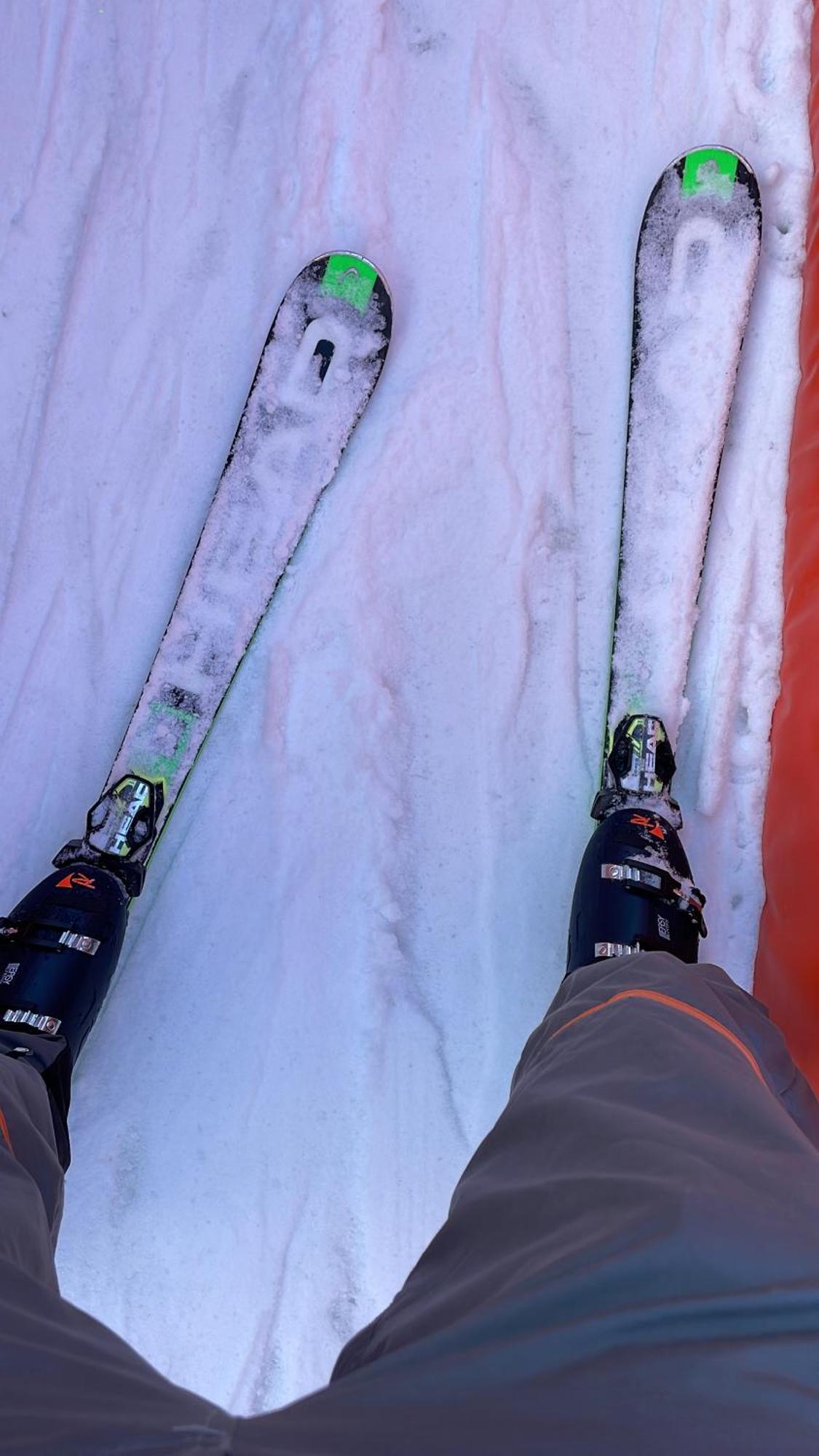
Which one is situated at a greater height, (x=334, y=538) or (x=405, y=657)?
(x=334, y=538)

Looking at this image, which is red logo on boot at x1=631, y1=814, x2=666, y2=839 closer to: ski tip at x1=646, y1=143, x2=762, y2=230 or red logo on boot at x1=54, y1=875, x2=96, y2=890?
red logo on boot at x1=54, y1=875, x2=96, y2=890

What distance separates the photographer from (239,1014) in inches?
54.4

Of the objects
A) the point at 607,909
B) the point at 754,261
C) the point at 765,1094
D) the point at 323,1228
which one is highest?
the point at 754,261

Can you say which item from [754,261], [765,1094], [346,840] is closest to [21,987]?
[346,840]

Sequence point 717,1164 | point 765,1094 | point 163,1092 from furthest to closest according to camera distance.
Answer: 1. point 163,1092
2. point 765,1094
3. point 717,1164

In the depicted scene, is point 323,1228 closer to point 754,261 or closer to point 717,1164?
point 717,1164

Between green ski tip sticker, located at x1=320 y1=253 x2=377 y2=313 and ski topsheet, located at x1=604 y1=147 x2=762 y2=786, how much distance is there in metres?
0.41

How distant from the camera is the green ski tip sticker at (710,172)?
4.70 feet

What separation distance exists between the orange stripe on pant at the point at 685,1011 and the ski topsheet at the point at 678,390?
507 millimetres

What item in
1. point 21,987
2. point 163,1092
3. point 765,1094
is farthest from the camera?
point 163,1092

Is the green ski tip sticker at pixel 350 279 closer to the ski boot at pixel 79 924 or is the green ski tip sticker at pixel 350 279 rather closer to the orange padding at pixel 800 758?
the orange padding at pixel 800 758

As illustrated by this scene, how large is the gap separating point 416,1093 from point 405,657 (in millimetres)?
629

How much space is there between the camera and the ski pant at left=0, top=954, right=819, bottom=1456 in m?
0.52

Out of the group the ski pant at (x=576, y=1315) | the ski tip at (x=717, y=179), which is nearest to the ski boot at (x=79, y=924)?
the ski pant at (x=576, y=1315)
